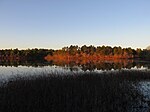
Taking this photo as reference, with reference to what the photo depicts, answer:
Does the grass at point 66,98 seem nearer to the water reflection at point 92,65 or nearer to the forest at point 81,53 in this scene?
the water reflection at point 92,65

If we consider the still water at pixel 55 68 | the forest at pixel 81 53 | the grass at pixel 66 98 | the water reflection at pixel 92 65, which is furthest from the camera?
the forest at pixel 81 53

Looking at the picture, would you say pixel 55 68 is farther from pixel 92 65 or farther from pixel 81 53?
pixel 81 53

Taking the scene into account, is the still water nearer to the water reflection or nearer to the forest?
the water reflection

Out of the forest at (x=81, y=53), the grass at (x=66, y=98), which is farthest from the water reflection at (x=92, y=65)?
the forest at (x=81, y=53)

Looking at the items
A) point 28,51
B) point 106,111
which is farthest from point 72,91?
point 28,51

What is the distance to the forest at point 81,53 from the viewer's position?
12194 centimetres

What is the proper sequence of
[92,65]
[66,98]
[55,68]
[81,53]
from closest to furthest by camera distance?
[66,98]
[55,68]
[92,65]
[81,53]

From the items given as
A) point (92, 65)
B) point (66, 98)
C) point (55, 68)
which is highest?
point (66, 98)

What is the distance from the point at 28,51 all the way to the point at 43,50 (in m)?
10.8

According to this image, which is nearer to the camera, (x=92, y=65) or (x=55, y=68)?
(x=55, y=68)

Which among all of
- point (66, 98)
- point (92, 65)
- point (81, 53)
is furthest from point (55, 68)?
point (81, 53)

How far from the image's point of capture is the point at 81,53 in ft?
A: 433

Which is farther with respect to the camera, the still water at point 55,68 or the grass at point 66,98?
the still water at point 55,68

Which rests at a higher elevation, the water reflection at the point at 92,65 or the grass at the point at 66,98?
the grass at the point at 66,98
